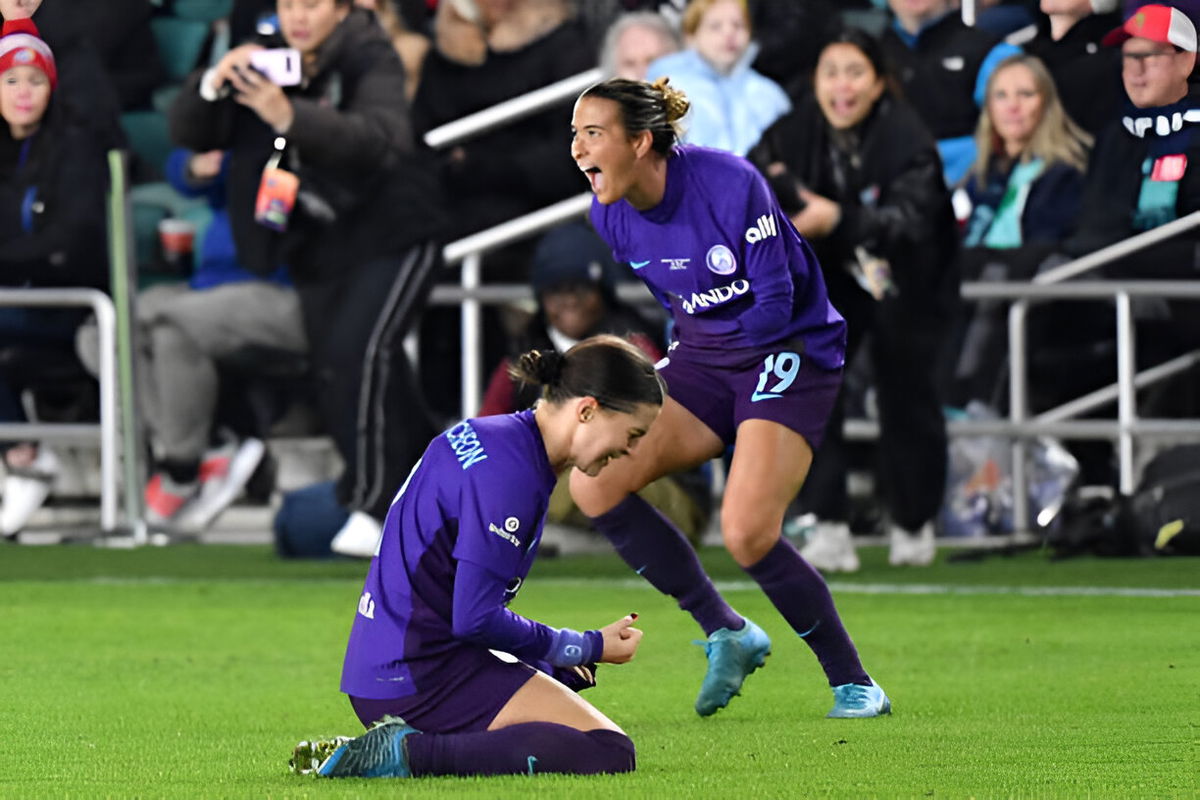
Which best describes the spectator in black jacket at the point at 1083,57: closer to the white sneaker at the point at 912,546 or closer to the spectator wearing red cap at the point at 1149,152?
the spectator wearing red cap at the point at 1149,152

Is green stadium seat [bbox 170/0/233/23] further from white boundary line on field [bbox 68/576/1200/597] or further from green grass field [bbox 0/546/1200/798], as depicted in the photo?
white boundary line on field [bbox 68/576/1200/597]

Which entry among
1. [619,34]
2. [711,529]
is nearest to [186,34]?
[619,34]

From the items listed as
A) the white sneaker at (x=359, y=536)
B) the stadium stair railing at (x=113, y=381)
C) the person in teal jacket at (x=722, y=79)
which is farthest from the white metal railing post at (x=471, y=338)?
the stadium stair railing at (x=113, y=381)

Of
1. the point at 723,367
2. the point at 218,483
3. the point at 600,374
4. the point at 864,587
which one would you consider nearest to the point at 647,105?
the point at 723,367

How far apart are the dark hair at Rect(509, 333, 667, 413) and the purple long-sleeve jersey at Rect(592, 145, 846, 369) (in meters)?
1.37

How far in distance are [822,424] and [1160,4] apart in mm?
3050

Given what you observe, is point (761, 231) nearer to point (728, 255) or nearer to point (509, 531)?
point (728, 255)

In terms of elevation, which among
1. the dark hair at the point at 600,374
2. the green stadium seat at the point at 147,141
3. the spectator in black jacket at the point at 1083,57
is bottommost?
the dark hair at the point at 600,374

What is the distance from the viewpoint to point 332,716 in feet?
19.7

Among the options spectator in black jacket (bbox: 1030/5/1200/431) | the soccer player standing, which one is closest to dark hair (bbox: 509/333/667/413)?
the soccer player standing

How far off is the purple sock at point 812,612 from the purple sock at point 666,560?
18cm

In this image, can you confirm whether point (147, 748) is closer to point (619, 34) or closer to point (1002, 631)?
point (1002, 631)

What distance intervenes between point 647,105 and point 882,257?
4.15m

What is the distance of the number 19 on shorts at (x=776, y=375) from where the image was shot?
6.16m
